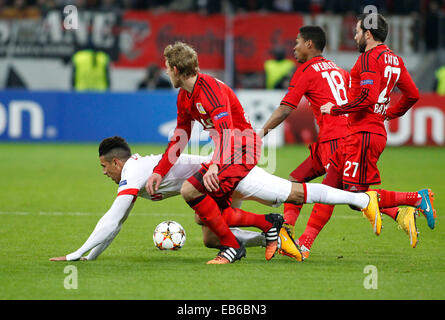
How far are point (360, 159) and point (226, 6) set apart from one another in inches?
537

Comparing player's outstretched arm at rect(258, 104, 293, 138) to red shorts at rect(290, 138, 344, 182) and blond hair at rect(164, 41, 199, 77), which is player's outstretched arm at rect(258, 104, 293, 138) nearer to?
red shorts at rect(290, 138, 344, 182)

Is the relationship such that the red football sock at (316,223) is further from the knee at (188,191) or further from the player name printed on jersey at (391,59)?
the player name printed on jersey at (391,59)

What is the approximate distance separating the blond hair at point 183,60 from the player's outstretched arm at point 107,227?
106 cm

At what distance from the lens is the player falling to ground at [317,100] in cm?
685

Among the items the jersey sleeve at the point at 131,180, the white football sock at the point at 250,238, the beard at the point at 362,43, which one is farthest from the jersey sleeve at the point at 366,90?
the jersey sleeve at the point at 131,180

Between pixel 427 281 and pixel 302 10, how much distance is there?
15.2 m

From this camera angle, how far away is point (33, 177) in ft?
42.1

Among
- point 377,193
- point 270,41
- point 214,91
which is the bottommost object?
point 377,193

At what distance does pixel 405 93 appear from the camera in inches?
285

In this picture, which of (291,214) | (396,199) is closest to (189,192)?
(291,214)

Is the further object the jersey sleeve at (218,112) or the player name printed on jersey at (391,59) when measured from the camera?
the player name printed on jersey at (391,59)
